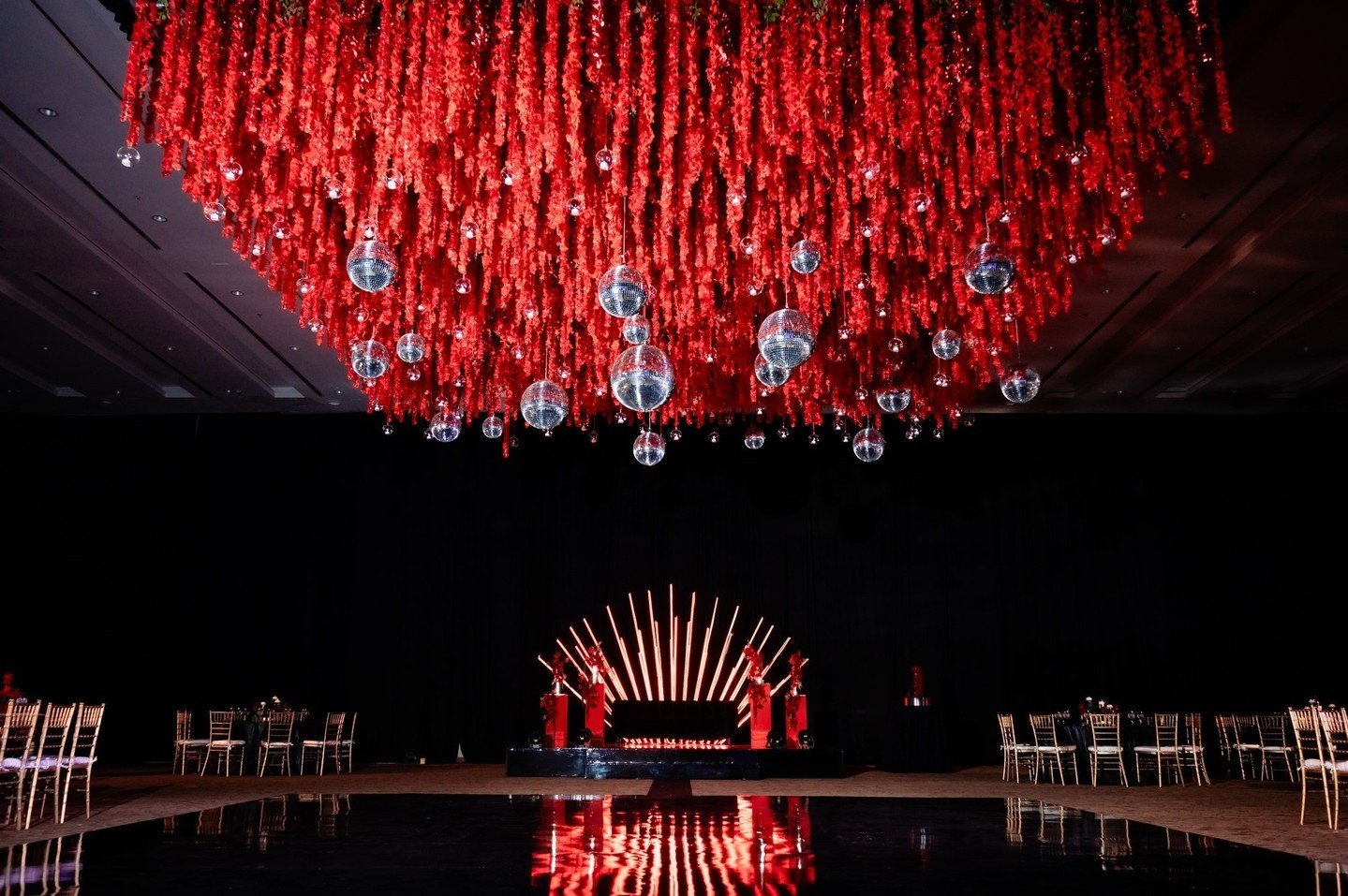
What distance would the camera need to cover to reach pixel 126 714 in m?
12.1


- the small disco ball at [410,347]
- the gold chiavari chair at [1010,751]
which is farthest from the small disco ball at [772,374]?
the gold chiavari chair at [1010,751]

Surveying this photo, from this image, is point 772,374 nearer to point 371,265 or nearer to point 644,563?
point 371,265

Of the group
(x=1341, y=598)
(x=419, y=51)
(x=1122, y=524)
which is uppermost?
(x=419, y=51)

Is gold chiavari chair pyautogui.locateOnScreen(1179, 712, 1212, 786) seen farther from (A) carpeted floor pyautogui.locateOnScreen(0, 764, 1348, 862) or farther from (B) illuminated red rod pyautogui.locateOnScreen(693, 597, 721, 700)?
(B) illuminated red rod pyautogui.locateOnScreen(693, 597, 721, 700)

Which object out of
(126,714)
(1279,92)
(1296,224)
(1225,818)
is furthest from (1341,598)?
(126,714)

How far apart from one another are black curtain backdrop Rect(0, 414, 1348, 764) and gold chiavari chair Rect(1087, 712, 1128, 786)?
2.42 m

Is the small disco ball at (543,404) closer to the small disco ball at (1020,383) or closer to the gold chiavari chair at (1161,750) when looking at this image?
the small disco ball at (1020,383)

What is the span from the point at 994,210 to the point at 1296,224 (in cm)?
413

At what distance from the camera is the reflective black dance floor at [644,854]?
3.92 m

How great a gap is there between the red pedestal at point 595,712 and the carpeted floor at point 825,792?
1055 mm

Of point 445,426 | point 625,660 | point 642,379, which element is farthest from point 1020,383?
point 625,660

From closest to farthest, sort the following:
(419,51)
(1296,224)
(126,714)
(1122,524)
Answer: (419,51) → (1296,224) → (126,714) → (1122,524)

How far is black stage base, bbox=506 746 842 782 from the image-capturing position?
31.3 ft

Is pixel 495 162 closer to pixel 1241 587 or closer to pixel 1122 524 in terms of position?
pixel 1122 524
